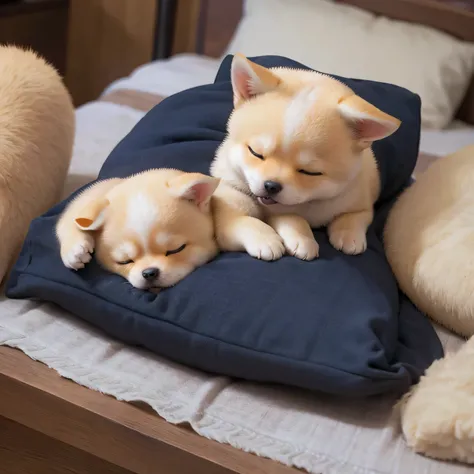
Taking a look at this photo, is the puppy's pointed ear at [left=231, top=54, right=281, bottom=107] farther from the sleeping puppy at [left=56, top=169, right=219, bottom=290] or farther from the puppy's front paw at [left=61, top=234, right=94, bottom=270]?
the puppy's front paw at [left=61, top=234, right=94, bottom=270]

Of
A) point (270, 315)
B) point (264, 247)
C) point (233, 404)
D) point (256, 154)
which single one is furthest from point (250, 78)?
point (233, 404)

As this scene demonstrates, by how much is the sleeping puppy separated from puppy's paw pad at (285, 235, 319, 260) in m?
0.12

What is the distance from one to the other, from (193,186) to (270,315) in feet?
0.74

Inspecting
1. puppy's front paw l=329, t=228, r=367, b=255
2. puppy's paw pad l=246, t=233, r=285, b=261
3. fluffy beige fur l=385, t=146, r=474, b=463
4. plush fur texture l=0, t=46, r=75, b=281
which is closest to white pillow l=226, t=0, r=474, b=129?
fluffy beige fur l=385, t=146, r=474, b=463

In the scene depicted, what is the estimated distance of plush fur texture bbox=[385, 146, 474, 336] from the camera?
3.19 feet

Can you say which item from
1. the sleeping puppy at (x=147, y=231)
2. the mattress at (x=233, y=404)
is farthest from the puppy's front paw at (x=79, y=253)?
the mattress at (x=233, y=404)

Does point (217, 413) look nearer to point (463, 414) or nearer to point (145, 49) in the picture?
point (463, 414)

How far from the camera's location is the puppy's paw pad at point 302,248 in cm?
94

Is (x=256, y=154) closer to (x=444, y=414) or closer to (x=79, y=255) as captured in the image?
(x=79, y=255)

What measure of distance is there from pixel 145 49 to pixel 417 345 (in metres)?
2.33

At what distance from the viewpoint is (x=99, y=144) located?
162 cm

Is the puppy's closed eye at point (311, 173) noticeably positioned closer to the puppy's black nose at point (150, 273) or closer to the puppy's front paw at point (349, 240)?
the puppy's front paw at point (349, 240)

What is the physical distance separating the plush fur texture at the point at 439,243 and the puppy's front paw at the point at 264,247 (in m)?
0.25

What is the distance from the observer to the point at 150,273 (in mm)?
885
